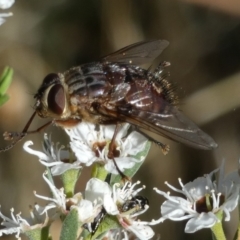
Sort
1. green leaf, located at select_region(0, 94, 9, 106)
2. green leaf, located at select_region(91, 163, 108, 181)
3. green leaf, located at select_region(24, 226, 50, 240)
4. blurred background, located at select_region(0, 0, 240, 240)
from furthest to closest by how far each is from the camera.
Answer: blurred background, located at select_region(0, 0, 240, 240), green leaf, located at select_region(91, 163, 108, 181), green leaf, located at select_region(24, 226, 50, 240), green leaf, located at select_region(0, 94, 9, 106)

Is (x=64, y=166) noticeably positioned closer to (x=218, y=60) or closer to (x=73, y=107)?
(x=73, y=107)

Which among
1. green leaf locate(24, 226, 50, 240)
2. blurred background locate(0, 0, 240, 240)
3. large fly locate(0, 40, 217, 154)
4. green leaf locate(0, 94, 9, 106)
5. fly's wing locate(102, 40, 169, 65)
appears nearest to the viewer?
green leaf locate(0, 94, 9, 106)

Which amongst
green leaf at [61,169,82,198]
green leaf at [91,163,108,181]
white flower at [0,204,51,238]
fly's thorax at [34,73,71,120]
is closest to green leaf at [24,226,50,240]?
white flower at [0,204,51,238]

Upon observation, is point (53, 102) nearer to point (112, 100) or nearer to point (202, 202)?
point (112, 100)

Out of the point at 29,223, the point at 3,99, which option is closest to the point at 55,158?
the point at 29,223

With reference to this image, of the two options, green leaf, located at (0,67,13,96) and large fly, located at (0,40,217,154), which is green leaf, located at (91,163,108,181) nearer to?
large fly, located at (0,40,217,154)

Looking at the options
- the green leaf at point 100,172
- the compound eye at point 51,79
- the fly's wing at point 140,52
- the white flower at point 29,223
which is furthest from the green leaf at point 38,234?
the fly's wing at point 140,52

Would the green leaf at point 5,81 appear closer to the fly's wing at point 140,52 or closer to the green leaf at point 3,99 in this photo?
the green leaf at point 3,99
